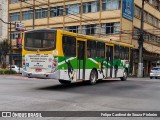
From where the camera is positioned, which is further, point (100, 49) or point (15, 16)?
point (15, 16)

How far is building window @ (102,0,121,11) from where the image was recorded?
48.7 meters

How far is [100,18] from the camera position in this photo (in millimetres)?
50156

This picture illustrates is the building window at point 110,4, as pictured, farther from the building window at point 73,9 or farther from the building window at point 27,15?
the building window at point 27,15

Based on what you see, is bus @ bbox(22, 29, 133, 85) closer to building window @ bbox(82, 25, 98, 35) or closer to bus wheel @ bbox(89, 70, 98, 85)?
bus wheel @ bbox(89, 70, 98, 85)

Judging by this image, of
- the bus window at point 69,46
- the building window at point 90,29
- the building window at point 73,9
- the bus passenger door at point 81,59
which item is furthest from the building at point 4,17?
the bus window at point 69,46

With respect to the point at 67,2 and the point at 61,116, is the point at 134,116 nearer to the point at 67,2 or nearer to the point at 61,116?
the point at 61,116

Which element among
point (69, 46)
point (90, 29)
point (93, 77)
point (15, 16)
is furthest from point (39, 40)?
point (15, 16)

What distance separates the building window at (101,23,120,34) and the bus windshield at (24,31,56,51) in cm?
3129

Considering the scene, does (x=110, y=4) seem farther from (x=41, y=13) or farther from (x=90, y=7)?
(x=41, y=13)

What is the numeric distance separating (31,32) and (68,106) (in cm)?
780

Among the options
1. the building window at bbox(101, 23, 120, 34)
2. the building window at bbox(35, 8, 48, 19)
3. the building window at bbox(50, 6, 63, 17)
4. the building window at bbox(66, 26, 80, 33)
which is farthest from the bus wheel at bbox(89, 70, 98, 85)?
the building window at bbox(35, 8, 48, 19)

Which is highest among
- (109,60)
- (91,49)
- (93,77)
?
(91,49)

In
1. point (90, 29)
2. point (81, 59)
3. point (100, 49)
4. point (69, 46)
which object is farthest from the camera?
point (90, 29)

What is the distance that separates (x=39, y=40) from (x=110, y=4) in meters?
33.8
